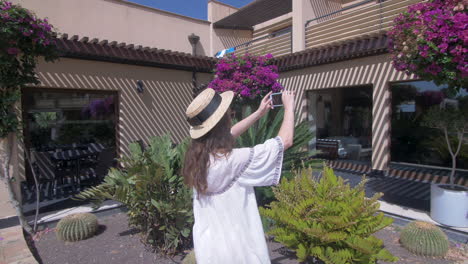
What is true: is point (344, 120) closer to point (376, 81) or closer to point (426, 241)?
point (376, 81)

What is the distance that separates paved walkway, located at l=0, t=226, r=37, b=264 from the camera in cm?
316

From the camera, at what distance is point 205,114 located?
5.28ft

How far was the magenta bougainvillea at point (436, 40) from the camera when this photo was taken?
348cm

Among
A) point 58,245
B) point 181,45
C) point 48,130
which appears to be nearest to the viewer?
point 58,245

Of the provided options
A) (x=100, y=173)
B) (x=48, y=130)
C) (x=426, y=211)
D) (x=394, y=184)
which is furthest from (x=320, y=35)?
(x=48, y=130)

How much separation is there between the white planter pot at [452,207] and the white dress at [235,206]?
389cm

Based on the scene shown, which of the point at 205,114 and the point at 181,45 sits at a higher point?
the point at 181,45

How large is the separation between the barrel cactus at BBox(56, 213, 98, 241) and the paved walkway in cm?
44

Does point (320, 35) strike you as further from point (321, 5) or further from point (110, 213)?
point (110, 213)

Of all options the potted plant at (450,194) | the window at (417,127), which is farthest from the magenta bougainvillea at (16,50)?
the window at (417,127)

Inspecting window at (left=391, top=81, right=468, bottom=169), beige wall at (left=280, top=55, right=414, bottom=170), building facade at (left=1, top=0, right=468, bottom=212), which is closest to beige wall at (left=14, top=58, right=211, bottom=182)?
building facade at (left=1, top=0, right=468, bottom=212)

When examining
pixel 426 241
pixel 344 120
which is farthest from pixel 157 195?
pixel 344 120

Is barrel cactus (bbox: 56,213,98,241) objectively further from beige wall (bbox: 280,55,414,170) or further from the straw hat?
beige wall (bbox: 280,55,414,170)

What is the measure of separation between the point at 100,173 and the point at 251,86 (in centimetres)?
419
